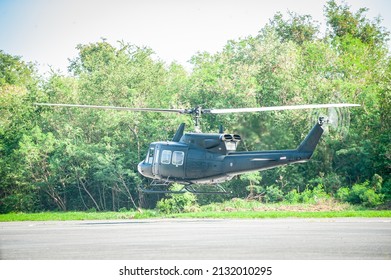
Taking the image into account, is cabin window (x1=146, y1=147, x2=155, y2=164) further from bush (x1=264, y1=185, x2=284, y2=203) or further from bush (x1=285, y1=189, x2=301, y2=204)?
bush (x1=264, y1=185, x2=284, y2=203)

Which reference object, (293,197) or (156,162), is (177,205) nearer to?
(293,197)

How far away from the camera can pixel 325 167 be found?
26516 millimetres

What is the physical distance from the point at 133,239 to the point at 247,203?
1255 cm

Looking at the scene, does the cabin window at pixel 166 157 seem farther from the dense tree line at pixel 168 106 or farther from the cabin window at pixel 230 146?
the dense tree line at pixel 168 106

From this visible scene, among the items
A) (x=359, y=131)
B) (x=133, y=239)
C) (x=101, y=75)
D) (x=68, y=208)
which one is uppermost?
(x=101, y=75)

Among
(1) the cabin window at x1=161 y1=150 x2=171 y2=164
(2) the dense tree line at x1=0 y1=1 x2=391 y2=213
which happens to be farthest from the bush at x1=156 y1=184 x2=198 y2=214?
(1) the cabin window at x1=161 y1=150 x2=171 y2=164

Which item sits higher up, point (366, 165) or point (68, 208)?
point (366, 165)

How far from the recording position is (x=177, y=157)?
680 inches

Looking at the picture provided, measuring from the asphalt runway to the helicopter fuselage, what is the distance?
1.57m

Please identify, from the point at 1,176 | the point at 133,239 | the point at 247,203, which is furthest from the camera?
the point at 1,176

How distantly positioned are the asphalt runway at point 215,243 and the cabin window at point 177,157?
6.70 ft

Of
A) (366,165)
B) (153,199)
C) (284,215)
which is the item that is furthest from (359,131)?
(153,199)
